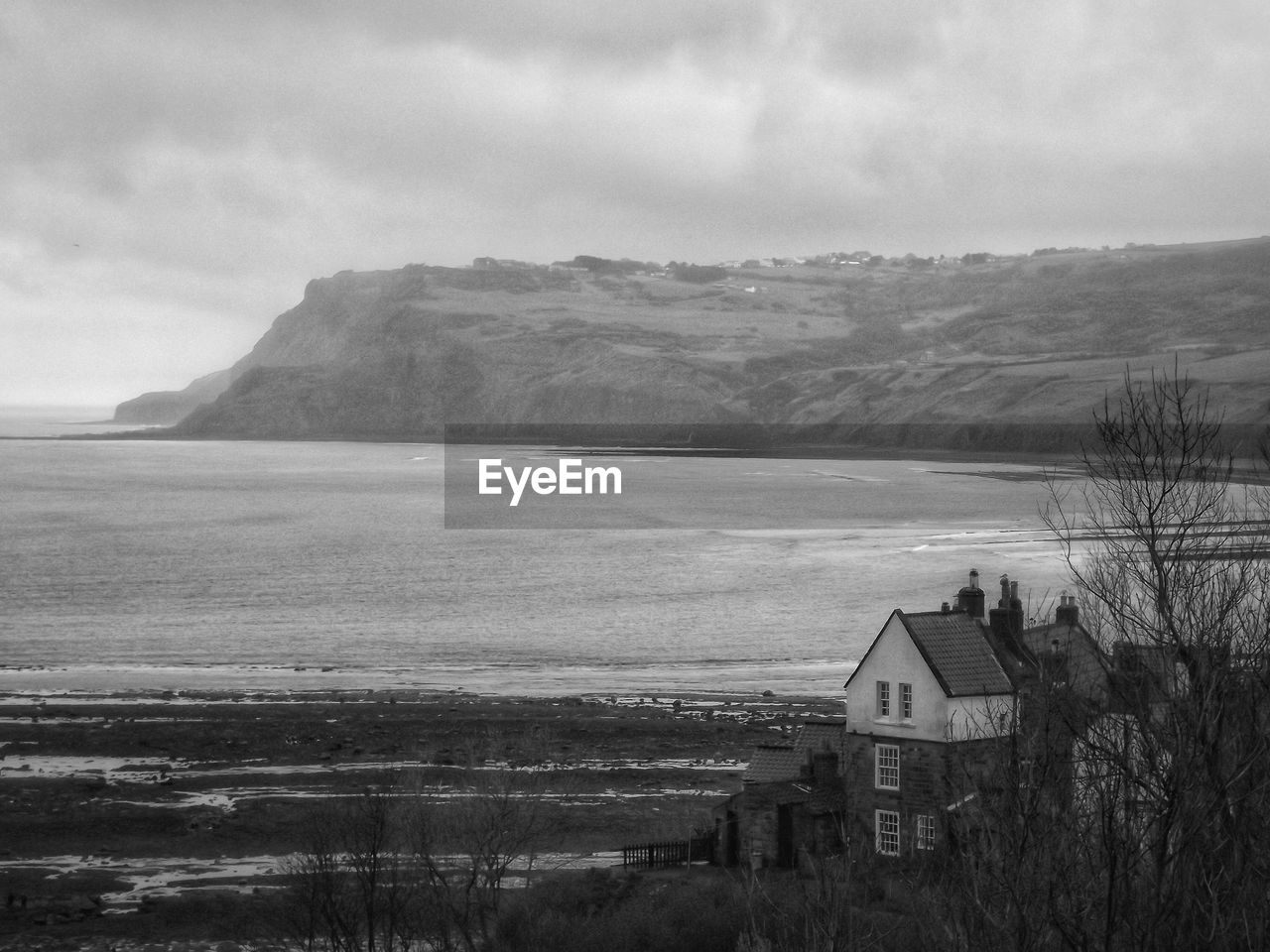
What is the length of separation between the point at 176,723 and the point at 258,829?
12244mm

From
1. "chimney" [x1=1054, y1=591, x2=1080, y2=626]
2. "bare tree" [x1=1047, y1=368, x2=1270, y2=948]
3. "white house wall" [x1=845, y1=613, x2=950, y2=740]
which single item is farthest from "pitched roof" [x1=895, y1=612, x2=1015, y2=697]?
"bare tree" [x1=1047, y1=368, x2=1270, y2=948]

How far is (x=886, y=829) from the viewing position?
858 inches

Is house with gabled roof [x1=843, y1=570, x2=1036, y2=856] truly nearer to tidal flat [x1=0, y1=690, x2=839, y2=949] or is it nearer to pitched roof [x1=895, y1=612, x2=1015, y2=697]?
pitched roof [x1=895, y1=612, x2=1015, y2=697]

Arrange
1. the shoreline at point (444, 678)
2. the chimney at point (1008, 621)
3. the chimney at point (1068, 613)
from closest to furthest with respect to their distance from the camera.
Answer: the chimney at point (1008, 621) → the chimney at point (1068, 613) → the shoreline at point (444, 678)

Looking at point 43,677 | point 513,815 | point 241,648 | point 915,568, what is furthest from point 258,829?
point 915,568

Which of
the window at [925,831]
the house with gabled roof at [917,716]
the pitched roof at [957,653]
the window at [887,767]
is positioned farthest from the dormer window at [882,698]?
the window at [925,831]

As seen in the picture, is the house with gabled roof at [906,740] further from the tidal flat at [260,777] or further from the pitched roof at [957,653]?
the tidal flat at [260,777]

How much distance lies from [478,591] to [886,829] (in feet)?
200

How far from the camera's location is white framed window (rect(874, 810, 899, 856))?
70.9ft

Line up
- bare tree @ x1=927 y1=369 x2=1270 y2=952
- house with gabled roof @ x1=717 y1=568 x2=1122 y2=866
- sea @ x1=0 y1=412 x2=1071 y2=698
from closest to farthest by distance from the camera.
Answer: bare tree @ x1=927 y1=369 x2=1270 y2=952 → house with gabled roof @ x1=717 y1=568 x2=1122 y2=866 → sea @ x1=0 y1=412 x2=1071 y2=698

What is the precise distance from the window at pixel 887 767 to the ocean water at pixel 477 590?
4.39m

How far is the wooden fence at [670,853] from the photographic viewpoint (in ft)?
81.8

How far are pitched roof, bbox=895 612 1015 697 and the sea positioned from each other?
1.69 meters

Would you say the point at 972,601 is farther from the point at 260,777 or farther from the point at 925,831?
the point at 260,777
